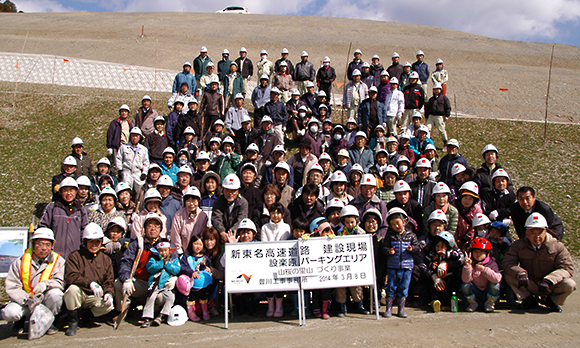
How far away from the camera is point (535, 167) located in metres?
12.3

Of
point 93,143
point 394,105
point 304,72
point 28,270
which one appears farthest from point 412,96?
point 28,270

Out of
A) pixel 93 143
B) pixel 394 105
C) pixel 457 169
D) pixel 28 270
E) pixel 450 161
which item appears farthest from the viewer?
pixel 93 143

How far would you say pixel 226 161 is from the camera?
903 cm

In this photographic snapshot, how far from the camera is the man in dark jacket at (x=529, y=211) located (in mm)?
6426

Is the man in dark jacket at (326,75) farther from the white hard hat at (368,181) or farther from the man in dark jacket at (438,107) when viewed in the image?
the white hard hat at (368,181)

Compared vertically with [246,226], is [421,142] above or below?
above

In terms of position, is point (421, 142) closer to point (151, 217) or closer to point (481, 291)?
point (481, 291)

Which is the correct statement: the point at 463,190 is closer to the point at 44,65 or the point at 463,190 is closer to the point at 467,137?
the point at 467,137

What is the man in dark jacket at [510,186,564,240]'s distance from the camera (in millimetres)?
6426

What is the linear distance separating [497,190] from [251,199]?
4.55 meters

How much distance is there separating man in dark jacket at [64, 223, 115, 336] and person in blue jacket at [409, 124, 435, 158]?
747 cm

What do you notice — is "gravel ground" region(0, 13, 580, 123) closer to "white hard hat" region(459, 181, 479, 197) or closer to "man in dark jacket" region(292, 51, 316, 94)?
"man in dark jacket" region(292, 51, 316, 94)

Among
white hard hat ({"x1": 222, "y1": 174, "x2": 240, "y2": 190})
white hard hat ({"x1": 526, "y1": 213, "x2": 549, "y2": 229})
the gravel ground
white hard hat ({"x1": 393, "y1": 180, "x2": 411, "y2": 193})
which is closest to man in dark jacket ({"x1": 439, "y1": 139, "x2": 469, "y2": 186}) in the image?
white hard hat ({"x1": 393, "y1": 180, "x2": 411, "y2": 193})

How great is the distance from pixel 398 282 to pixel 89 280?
442 cm
